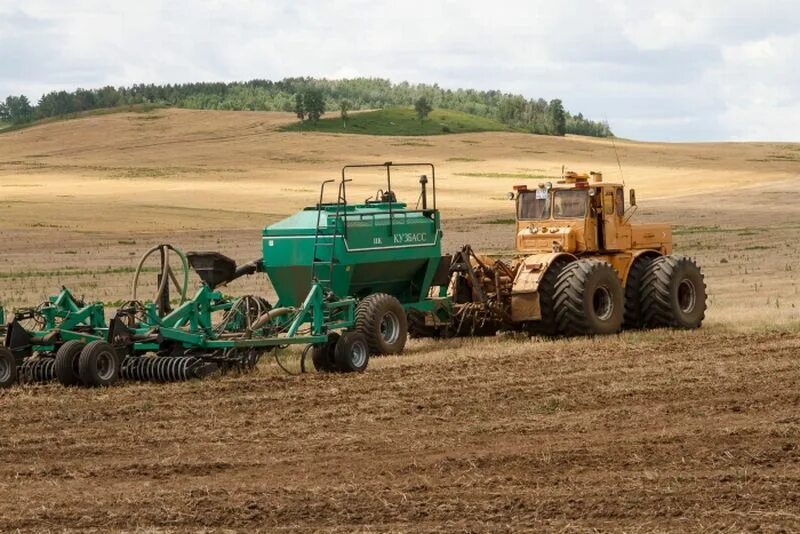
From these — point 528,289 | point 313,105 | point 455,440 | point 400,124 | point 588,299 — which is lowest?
point 455,440

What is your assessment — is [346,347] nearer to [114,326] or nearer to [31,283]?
[114,326]

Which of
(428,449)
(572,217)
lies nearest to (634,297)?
(572,217)

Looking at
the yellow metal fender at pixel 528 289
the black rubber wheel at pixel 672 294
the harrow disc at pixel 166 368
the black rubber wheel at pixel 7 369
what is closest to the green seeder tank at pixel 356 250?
the yellow metal fender at pixel 528 289

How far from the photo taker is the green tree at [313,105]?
112 metres

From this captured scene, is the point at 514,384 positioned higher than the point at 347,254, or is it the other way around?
the point at 347,254

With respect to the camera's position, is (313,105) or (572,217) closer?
(572,217)

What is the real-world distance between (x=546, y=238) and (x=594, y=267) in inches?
46.6

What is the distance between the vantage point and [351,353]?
15.9 m

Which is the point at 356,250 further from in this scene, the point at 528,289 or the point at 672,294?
the point at 672,294

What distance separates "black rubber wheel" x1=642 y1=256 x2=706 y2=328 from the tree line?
315ft

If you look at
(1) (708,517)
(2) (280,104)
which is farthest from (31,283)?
(2) (280,104)

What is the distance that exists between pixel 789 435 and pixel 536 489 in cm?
276

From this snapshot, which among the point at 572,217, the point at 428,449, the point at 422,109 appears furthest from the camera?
the point at 422,109

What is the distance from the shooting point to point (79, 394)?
558 inches
